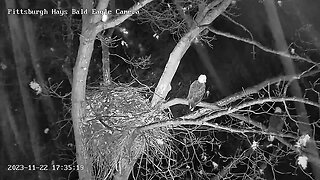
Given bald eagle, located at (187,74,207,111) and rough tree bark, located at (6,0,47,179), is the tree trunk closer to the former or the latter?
bald eagle, located at (187,74,207,111)

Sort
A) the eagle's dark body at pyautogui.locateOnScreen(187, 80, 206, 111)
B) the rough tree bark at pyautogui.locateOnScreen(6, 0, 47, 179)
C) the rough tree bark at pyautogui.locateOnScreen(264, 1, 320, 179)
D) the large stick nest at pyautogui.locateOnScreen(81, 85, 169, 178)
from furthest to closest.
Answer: the rough tree bark at pyautogui.locateOnScreen(6, 0, 47, 179)
the rough tree bark at pyautogui.locateOnScreen(264, 1, 320, 179)
the large stick nest at pyautogui.locateOnScreen(81, 85, 169, 178)
the eagle's dark body at pyautogui.locateOnScreen(187, 80, 206, 111)

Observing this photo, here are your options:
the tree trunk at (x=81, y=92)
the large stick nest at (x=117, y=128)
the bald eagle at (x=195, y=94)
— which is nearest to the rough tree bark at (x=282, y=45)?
the bald eagle at (x=195, y=94)

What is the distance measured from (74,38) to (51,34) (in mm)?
416

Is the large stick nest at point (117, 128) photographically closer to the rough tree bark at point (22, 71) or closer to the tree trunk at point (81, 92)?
the tree trunk at point (81, 92)

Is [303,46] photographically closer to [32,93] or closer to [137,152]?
[137,152]

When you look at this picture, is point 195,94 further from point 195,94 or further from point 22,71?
point 22,71

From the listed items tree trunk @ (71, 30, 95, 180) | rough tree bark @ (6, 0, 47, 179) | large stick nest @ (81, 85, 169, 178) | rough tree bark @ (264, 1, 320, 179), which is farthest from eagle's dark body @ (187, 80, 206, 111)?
rough tree bark @ (6, 0, 47, 179)

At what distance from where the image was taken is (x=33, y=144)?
8.13 metres

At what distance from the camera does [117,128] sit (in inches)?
206

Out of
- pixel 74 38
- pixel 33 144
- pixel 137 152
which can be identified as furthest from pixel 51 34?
pixel 137 152

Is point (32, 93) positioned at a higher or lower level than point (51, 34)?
lower

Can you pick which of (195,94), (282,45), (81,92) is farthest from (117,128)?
(282,45)

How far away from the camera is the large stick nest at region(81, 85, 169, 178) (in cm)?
539

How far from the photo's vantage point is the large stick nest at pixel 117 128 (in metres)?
5.39
